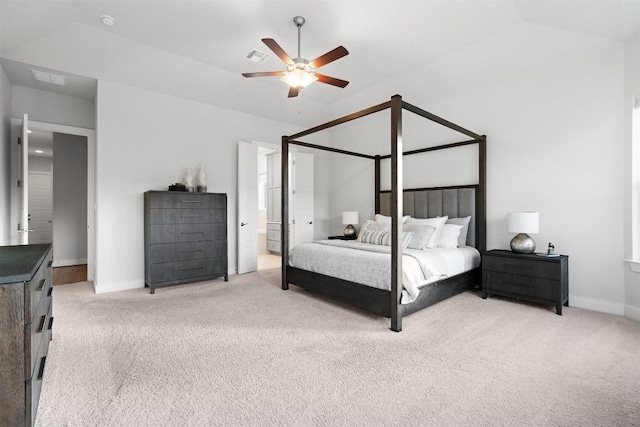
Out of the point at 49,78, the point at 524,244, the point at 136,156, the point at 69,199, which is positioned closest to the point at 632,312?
the point at 524,244

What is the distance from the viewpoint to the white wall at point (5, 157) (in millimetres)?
3680

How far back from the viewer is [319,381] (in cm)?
200

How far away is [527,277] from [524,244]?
0.38 metres

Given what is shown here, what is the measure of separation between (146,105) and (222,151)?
126cm

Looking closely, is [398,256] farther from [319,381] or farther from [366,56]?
[366,56]

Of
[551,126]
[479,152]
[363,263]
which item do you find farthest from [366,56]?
[363,263]

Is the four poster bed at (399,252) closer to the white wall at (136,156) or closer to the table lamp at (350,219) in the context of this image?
the table lamp at (350,219)

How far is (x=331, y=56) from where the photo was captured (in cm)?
290

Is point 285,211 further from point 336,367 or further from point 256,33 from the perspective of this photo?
point 336,367

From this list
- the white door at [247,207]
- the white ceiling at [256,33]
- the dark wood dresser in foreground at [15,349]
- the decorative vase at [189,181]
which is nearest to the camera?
the dark wood dresser in foreground at [15,349]

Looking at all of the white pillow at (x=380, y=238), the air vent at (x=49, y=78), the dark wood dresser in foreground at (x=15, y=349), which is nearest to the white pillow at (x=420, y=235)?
the white pillow at (x=380, y=238)

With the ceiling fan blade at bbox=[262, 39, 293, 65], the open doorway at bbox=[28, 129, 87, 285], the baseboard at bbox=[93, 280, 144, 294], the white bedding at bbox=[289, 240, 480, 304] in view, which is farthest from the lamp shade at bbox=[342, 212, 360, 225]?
the open doorway at bbox=[28, 129, 87, 285]

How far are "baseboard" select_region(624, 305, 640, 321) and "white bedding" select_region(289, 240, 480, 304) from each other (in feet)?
4.75

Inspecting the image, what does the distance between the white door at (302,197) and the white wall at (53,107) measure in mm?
3427
